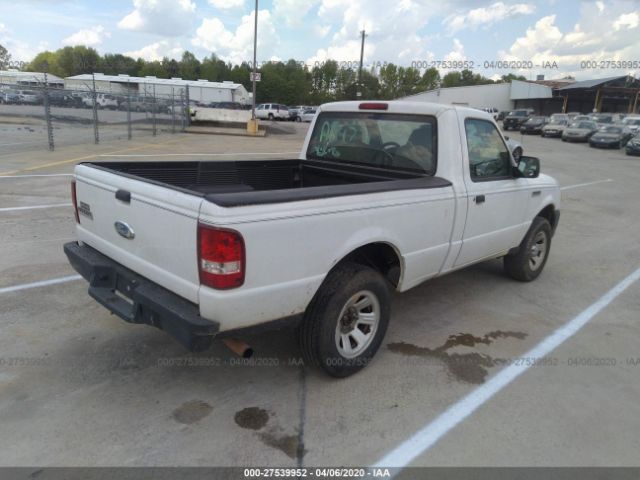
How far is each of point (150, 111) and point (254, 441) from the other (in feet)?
84.3

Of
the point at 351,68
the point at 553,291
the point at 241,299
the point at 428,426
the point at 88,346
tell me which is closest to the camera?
the point at 241,299

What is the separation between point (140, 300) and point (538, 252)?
177 inches

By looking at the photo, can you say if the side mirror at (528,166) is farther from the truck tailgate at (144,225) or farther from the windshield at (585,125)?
the windshield at (585,125)

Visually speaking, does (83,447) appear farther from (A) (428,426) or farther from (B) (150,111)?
(B) (150,111)

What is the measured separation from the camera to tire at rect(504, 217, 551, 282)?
526 centimetres

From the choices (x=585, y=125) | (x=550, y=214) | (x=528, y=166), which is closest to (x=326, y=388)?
(x=528, y=166)

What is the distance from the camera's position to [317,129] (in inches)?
195

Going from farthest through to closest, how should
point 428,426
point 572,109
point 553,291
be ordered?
point 572,109 < point 553,291 < point 428,426

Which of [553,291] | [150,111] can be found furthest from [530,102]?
[553,291]

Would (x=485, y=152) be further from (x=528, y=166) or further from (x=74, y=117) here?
(x=74, y=117)

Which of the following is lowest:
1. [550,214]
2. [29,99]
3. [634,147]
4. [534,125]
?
[550,214]

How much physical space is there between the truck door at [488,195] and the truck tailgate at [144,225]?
2397 millimetres

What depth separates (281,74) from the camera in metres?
99.8

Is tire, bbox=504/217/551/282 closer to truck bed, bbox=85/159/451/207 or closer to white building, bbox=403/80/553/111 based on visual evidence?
truck bed, bbox=85/159/451/207
